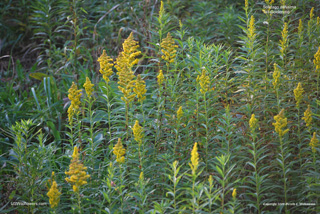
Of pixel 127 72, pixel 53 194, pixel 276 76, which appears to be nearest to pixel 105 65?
pixel 127 72

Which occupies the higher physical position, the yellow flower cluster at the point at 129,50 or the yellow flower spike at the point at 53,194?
the yellow flower cluster at the point at 129,50

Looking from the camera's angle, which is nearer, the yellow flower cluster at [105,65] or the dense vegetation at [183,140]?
the dense vegetation at [183,140]

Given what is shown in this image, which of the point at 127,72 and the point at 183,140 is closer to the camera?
the point at 127,72

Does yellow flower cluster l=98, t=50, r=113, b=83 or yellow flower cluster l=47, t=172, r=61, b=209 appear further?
yellow flower cluster l=98, t=50, r=113, b=83

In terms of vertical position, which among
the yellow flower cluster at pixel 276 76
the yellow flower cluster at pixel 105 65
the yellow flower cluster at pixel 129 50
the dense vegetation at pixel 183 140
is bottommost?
the dense vegetation at pixel 183 140

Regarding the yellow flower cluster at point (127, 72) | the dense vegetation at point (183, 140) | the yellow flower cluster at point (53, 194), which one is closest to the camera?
the yellow flower cluster at point (53, 194)

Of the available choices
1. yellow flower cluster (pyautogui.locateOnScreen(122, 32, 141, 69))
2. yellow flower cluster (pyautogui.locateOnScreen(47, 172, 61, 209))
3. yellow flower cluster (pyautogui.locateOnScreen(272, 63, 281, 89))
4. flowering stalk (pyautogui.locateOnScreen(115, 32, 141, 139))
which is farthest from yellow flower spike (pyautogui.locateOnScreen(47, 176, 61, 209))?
yellow flower cluster (pyautogui.locateOnScreen(272, 63, 281, 89))

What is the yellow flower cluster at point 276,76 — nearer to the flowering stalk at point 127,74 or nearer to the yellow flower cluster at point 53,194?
the flowering stalk at point 127,74

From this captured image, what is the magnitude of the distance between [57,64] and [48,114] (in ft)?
4.52

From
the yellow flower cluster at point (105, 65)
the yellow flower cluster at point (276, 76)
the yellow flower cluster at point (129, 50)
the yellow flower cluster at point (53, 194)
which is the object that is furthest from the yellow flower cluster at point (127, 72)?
the yellow flower cluster at point (276, 76)

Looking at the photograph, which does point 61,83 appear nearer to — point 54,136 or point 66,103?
point 66,103

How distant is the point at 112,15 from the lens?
5.77 m

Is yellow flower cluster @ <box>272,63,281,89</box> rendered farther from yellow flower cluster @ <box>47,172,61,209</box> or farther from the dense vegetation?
yellow flower cluster @ <box>47,172,61,209</box>

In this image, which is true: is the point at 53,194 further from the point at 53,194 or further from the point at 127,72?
the point at 127,72
